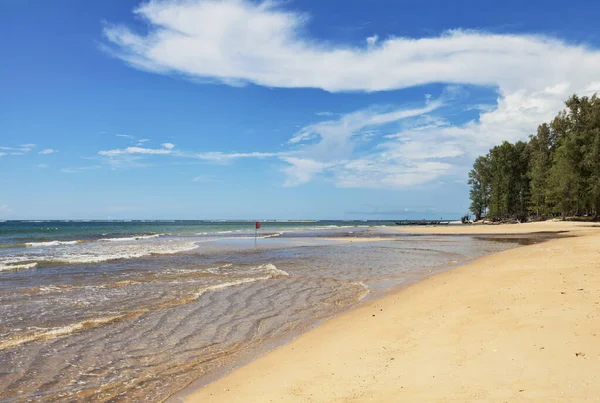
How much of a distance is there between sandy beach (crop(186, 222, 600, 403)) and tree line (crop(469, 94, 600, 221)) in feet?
192

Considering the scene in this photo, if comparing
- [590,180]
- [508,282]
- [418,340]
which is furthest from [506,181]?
[418,340]

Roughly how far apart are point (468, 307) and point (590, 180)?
60768 mm

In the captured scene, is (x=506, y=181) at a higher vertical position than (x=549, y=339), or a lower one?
higher

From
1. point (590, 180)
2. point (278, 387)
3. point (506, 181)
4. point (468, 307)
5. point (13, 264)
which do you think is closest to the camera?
point (278, 387)

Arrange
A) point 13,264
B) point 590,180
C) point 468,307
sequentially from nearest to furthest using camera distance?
point 468,307
point 13,264
point 590,180

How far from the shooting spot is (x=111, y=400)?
6.04 metres

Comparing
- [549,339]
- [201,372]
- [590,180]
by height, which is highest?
[590,180]

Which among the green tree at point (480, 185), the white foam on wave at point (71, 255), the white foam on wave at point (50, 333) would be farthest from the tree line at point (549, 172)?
the white foam on wave at point (50, 333)

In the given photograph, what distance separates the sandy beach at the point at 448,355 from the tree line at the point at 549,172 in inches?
2307

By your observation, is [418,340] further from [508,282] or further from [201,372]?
[508,282]

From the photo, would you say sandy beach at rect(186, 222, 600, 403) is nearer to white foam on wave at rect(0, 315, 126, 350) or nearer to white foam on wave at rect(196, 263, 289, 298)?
white foam on wave at rect(0, 315, 126, 350)

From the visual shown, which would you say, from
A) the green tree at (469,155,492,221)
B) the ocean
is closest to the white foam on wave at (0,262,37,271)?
the ocean

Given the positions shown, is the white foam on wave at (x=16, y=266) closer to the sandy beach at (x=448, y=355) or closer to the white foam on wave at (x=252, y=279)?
the white foam on wave at (x=252, y=279)

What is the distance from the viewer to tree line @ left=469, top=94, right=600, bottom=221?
60125mm
